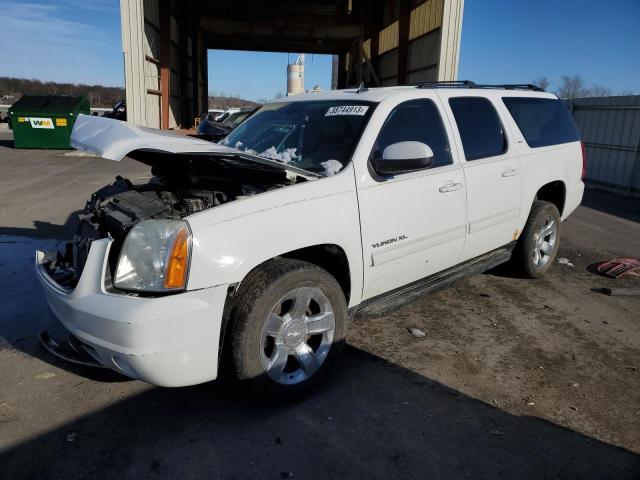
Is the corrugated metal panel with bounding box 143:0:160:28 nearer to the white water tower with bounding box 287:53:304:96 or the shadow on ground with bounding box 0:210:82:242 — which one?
the shadow on ground with bounding box 0:210:82:242

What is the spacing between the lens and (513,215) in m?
4.70

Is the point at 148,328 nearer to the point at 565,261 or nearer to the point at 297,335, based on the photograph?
the point at 297,335

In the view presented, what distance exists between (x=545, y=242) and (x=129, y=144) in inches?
171

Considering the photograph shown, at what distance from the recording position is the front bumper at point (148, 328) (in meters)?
2.46

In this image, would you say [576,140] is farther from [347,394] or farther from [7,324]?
[7,324]

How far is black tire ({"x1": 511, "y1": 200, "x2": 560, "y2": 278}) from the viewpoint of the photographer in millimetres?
5047

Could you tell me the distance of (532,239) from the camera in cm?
509

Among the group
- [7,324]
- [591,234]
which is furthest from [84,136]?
[591,234]

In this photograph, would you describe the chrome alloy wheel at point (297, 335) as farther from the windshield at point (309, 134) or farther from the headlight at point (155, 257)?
the windshield at point (309, 134)

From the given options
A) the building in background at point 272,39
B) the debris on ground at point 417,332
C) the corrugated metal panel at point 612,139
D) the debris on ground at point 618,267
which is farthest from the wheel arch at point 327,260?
the building in background at point 272,39

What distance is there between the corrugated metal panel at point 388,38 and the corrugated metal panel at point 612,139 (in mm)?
Result: 8594

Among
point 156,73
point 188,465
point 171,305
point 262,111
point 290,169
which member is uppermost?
point 156,73

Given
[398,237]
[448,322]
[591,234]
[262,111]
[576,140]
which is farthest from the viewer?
[591,234]

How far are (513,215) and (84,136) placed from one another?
3.57 m
